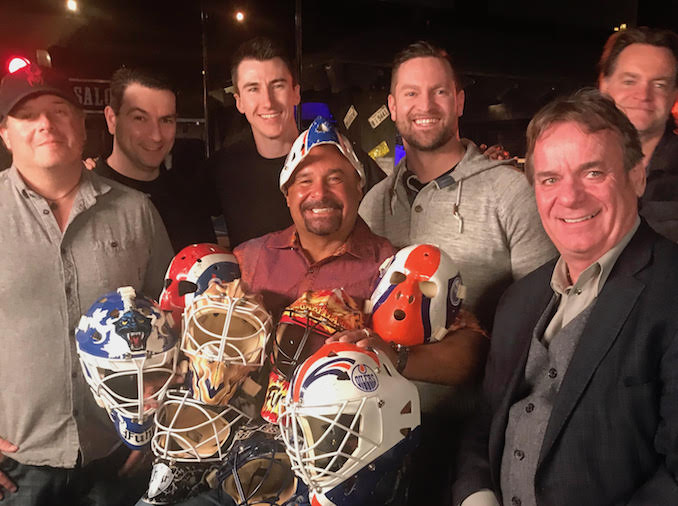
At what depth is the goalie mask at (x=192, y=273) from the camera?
160 cm

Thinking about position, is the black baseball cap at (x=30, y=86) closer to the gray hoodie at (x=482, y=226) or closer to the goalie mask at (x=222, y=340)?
the goalie mask at (x=222, y=340)

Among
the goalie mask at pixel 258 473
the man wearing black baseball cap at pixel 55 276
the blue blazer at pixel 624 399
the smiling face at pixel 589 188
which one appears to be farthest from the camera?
the man wearing black baseball cap at pixel 55 276

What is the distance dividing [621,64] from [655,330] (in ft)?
2.96

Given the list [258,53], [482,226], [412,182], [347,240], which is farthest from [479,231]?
[258,53]

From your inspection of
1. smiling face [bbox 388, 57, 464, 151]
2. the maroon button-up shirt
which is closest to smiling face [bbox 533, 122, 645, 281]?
smiling face [bbox 388, 57, 464, 151]

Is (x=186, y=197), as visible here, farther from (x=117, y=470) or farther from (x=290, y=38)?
(x=117, y=470)

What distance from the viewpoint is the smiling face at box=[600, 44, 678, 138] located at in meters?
1.75

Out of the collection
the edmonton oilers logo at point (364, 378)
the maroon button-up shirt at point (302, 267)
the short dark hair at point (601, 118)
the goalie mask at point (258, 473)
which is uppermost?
the short dark hair at point (601, 118)

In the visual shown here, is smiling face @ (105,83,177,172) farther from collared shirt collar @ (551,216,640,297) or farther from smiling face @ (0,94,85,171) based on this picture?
collared shirt collar @ (551,216,640,297)

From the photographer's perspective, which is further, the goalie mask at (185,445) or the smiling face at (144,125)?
the smiling face at (144,125)

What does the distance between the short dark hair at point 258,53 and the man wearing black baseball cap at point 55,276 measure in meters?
0.46

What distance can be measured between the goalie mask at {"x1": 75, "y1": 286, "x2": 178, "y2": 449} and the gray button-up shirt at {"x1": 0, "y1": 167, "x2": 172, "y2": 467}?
0.49 feet

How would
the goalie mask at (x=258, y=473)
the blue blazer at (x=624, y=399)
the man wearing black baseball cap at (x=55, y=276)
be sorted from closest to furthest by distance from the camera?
1. the blue blazer at (x=624, y=399)
2. the goalie mask at (x=258, y=473)
3. the man wearing black baseball cap at (x=55, y=276)

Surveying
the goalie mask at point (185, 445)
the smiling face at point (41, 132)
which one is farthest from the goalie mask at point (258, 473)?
the smiling face at point (41, 132)
